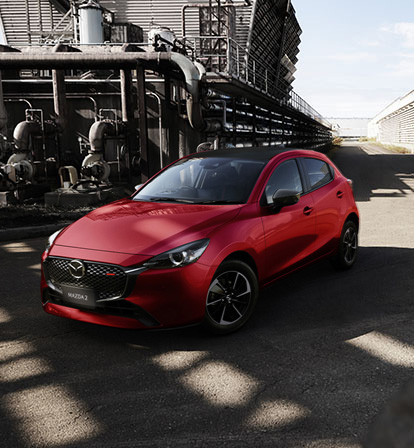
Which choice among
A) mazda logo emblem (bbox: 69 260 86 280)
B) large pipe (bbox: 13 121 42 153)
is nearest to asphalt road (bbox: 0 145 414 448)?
mazda logo emblem (bbox: 69 260 86 280)

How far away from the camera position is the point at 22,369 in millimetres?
3699

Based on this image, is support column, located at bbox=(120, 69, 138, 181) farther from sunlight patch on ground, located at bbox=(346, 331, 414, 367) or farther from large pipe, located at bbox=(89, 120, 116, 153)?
sunlight patch on ground, located at bbox=(346, 331, 414, 367)

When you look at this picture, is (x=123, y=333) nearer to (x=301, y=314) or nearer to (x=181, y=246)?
(x=181, y=246)

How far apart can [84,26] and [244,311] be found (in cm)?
2438

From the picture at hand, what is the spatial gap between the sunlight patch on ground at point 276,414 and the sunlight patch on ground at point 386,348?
1039 mm

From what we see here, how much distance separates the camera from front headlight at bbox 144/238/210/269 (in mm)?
3848

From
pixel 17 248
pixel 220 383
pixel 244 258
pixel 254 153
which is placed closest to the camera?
pixel 220 383

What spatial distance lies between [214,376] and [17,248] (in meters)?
5.65

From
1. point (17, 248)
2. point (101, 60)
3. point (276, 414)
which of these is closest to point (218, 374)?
point (276, 414)

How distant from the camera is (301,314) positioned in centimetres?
475

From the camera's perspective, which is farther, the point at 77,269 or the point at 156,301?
the point at 77,269

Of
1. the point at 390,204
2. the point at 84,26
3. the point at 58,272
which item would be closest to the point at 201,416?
the point at 58,272

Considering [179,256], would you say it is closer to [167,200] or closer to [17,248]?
[167,200]

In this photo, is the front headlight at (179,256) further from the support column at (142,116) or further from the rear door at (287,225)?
the support column at (142,116)
